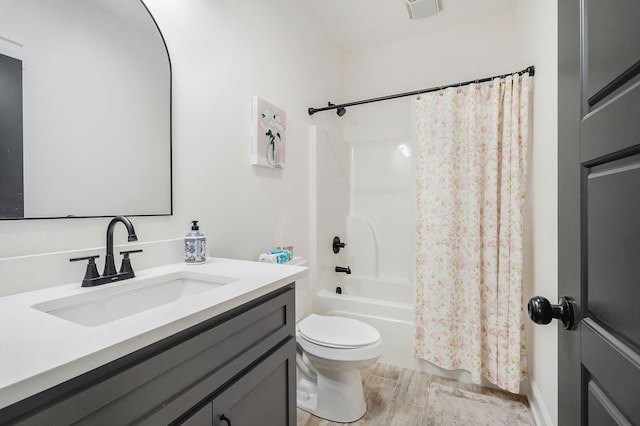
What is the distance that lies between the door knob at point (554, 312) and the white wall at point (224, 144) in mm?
1237

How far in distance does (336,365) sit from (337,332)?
0.21m

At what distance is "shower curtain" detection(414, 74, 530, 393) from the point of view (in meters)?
1.77

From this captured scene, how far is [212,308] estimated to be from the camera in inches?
27.7

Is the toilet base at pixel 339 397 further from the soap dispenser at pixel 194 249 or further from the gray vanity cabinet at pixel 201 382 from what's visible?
the soap dispenser at pixel 194 249

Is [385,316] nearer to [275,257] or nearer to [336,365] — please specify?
[336,365]

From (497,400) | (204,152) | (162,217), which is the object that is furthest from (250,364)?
(497,400)

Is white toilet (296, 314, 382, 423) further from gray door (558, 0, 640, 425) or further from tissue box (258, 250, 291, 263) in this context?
gray door (558, 0, 640, 425)

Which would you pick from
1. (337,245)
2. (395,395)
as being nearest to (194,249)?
(395,395)

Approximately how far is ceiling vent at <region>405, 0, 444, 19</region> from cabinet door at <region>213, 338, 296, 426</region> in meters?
2.35

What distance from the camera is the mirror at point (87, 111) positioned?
2.69ft

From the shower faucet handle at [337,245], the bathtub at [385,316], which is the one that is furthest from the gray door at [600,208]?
the shower faucet handle at [337,245]

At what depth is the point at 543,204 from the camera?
5.08ft

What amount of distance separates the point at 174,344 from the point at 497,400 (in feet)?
6.65

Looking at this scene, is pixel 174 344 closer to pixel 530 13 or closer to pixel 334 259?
pixel 334 259
